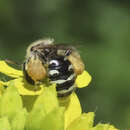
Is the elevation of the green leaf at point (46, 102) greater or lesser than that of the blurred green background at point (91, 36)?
greater

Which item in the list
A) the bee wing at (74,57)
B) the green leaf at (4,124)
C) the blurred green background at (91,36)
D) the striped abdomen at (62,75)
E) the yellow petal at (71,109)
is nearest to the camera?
the green leaf at (4,124)

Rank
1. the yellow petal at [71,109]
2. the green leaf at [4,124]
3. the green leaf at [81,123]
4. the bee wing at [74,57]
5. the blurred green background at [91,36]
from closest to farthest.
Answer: the green leaf at [4,124] → the green leaf at [81,123] → the yellow petal at [71,109] → the bee wing at [74,57] → the blurred green background at [91,36]

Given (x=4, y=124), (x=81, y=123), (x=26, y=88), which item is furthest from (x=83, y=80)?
(x=4, y=124)

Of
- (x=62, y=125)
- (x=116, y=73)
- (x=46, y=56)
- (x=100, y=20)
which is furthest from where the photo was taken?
(x=100, y=20)

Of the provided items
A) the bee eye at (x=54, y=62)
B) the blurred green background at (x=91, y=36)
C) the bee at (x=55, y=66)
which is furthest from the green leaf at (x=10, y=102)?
the blurred green background at (x=91, y=36)

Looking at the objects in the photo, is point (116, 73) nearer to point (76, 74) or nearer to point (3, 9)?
point (3, 9)

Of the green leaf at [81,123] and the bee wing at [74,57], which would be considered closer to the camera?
the green leaf at [81,123]

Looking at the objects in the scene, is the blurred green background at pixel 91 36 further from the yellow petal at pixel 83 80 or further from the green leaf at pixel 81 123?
the green leaf at pixel 81 123

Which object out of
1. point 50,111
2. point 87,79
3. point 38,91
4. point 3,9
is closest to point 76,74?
point 87,79
